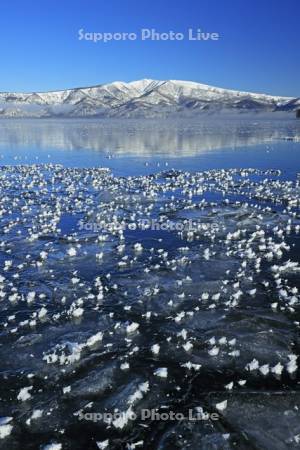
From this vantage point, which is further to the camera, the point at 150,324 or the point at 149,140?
the point at 149,140

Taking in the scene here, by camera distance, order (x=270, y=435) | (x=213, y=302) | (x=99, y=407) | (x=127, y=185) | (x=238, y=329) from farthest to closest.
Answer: (x=127, y=185), (x=213, y=302), (x=238, y=329), (x=99, y=407), (x=270, y=435)

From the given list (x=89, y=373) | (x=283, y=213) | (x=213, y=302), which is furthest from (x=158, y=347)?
(x=283, y=213)

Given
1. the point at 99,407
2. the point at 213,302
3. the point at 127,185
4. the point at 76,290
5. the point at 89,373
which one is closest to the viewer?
the point at 99,407

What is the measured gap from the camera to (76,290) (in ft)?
42.7

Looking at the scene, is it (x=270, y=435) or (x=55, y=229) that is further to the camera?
(x=55, y=229)

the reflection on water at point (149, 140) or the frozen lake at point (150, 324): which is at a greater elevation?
the reflection on water at point (149, 140)

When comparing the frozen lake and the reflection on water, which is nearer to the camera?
the frozen lake

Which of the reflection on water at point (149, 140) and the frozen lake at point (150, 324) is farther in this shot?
the reflection on water at point (149, 140)

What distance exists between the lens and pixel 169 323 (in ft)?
36.3

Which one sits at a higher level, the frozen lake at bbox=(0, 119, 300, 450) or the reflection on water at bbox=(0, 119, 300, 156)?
the reflection on water at bbox=(0, 119, 300, 156)

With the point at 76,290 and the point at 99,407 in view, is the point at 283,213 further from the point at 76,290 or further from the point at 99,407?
the point at 99,407

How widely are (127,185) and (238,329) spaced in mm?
19805

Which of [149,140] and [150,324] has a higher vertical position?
[149,140]

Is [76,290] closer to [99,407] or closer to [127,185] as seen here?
[99,407]
